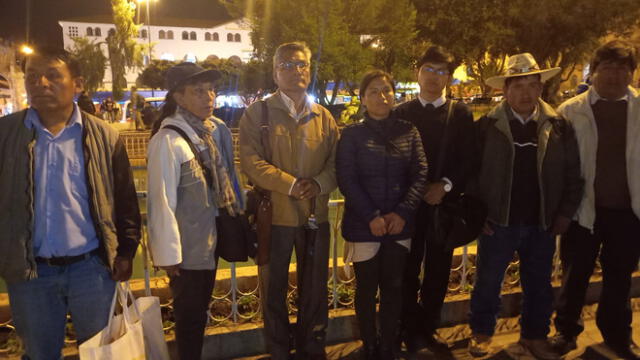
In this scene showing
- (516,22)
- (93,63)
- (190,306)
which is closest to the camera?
(190,306)

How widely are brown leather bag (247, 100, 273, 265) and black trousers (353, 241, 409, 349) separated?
2.23 feet

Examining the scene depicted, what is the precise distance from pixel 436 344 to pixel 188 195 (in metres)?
2.34

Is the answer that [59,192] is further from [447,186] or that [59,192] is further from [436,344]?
[436,344]

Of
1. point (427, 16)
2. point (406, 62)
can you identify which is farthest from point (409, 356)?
point (406, 62)

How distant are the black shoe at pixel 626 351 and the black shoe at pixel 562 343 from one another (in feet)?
0.90

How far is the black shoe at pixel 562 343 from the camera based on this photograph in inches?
140

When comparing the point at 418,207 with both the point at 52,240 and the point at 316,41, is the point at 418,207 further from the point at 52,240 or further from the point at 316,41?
the point at 316,41

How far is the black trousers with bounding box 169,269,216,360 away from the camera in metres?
2.89

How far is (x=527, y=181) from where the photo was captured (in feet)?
11.1

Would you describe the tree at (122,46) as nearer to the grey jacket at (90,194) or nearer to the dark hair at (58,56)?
the dark hair at (58,56)

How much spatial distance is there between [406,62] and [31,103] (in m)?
21.0

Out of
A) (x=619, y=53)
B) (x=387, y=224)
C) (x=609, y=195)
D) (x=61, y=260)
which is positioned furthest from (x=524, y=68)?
(x=61, y=260)

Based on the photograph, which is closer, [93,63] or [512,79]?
[512,79]

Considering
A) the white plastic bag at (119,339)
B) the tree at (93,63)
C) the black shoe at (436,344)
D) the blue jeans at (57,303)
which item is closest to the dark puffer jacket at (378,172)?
the black shoe at (436,344)
